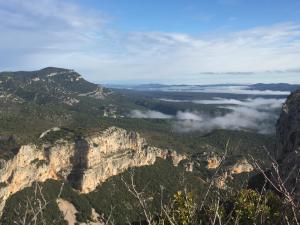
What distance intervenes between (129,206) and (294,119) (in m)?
85.0

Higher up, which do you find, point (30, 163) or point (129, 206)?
point (30, 163)

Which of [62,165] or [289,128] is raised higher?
[289,128]

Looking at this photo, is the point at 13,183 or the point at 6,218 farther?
the point at 13,183

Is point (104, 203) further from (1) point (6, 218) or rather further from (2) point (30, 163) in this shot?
(1) point (6, 218)

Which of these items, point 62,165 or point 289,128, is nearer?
point 289,128

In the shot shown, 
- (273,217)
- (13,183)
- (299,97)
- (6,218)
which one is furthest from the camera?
(13,183)

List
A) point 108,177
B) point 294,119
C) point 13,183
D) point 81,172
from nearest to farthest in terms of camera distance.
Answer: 1. point 294,119
2. point 13,183
3. point 81,172
4. point 108,177

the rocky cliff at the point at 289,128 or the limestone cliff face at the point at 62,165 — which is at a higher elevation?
the rocky cliff at the point at 289,128

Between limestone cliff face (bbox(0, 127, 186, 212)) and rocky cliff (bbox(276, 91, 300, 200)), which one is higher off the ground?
rocky cliff (bbox(276, 91, 300, 200))

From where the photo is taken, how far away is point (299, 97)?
353 ft

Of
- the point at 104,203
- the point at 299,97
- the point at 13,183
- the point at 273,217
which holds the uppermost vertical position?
the point at 299,97

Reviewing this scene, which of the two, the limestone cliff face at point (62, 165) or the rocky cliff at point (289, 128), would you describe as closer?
the rocky cliff at point (289, 128)

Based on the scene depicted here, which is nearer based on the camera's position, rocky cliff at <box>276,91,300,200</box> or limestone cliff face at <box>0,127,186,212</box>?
rocky cliff at <box>276,91,300,200</box>

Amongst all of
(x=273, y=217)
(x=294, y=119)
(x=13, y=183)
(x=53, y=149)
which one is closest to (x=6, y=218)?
(x=13, y=183)
